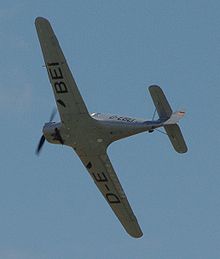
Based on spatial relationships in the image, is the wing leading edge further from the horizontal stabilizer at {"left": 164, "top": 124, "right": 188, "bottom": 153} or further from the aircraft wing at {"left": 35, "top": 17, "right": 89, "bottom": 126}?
the horizontal stabilizer at {"left": 164, "top": 124, "right": 188, "bottom": 153}

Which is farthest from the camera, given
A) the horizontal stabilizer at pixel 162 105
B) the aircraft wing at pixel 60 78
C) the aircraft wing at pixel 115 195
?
the aircraft wing at pixel 115 195

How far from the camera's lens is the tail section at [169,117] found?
138 ft

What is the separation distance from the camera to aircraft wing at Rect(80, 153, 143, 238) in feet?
151

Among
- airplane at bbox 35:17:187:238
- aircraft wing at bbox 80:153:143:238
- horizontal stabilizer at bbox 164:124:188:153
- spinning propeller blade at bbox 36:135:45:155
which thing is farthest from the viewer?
aircraft wing at bbox 80:153:143:238

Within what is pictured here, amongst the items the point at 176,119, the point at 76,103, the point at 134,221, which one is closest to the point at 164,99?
the point at 176,119

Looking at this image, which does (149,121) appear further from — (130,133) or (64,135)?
(64,135)

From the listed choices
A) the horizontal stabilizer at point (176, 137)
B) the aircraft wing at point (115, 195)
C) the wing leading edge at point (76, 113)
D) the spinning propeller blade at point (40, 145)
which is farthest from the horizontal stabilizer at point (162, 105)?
the spinning propeller blade at point (40, 145)

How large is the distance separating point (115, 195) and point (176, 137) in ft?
18.5

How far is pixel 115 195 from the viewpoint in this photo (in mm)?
47094

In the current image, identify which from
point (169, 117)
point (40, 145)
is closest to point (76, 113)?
point (40, 145)

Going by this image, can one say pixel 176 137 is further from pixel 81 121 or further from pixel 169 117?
→ pixel 81 121

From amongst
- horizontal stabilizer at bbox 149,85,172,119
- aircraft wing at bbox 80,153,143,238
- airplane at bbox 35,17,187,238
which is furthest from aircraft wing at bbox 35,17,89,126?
aircraft wing at bbox 80,153,143,238

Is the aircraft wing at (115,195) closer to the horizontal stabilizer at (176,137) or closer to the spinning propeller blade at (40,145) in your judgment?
the spinning propeller blade at (40,145)

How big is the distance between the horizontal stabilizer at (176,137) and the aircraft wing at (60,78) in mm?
3785
